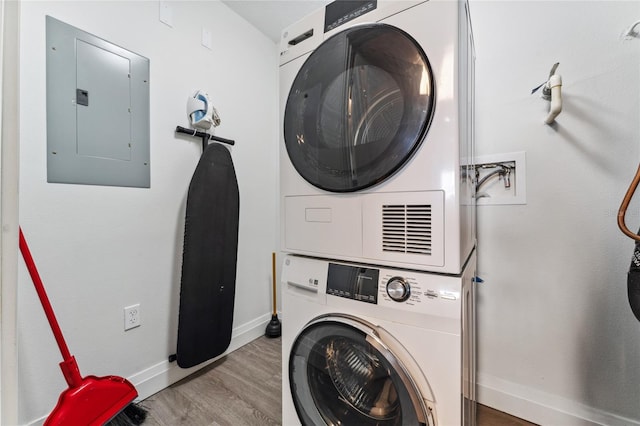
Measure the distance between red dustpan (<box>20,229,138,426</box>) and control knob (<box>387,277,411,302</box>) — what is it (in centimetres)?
123

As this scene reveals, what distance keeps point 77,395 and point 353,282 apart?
1.15 metres

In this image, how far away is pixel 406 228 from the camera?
76 cm

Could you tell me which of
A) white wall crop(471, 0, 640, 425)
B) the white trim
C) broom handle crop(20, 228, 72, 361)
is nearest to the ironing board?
broom handle crop(20, 228, 72, 361)

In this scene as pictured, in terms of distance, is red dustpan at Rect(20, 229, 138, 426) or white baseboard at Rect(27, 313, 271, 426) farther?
white baseboard at Rect(27, 313, 271, 426)

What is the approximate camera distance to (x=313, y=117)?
3.10 feet

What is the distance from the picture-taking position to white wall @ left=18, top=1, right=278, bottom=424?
3.60 feet

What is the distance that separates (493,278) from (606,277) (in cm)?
44

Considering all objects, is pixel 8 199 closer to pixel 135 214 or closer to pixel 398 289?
pixel 398 289

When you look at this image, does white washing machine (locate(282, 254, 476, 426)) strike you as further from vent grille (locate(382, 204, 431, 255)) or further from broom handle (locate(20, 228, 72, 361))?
broom handle (locate(20, 228, 72, 361))

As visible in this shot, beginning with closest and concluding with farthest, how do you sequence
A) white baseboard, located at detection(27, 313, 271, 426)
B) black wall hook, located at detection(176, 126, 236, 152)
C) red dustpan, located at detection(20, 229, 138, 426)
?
red dustpan, located at detection(20, 229, 138, 426), white baseboard, located at detection(27, 313, 271, 426), black wall hook, located at detection(176, 126, 236, 152)

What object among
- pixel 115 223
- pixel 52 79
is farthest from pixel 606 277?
pixel 52 79

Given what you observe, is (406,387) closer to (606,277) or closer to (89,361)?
(606,277)

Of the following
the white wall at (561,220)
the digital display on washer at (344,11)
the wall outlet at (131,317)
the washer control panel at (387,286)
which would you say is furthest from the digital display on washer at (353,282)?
the wall outlet at (131,317)

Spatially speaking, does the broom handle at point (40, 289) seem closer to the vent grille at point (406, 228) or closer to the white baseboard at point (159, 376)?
the white baseboard at point (159, 376)
